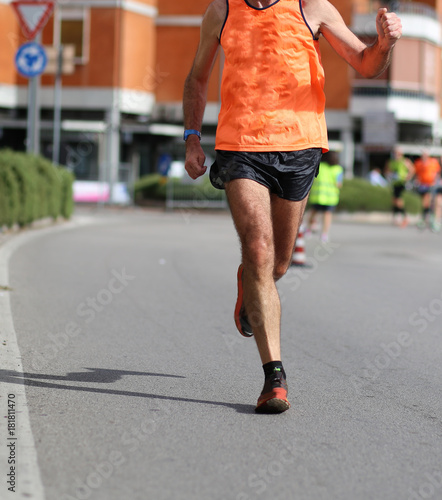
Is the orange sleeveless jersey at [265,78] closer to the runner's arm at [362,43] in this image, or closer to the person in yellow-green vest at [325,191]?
the runner's arm at [362,43]

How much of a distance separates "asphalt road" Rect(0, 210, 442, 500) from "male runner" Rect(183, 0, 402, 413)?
1.66 ft

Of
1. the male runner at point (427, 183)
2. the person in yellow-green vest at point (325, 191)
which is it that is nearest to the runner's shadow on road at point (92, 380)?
the person in yellow-green vest at point (325, 191)

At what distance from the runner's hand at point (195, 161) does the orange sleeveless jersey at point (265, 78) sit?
15 cm

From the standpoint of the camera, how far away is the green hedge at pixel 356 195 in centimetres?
3206

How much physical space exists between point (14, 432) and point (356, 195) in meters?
28.5

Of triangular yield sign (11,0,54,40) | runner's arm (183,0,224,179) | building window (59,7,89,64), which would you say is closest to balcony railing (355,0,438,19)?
building window (59,7,89,64)

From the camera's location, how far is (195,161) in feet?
16.6

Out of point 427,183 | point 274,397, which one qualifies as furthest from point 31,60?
point 274,397

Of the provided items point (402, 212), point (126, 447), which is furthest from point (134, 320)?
point (402, 212)

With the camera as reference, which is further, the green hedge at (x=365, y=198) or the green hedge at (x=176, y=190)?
the green hedge at (x=176, y=190)

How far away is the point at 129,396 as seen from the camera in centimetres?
495

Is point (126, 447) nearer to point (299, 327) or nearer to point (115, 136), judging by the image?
point (299, 327)

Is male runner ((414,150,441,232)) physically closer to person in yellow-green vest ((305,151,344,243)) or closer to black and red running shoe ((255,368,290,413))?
person in yellow-green vest ((305,151,344,243))

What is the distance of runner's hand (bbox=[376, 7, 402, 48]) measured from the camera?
475 cm
